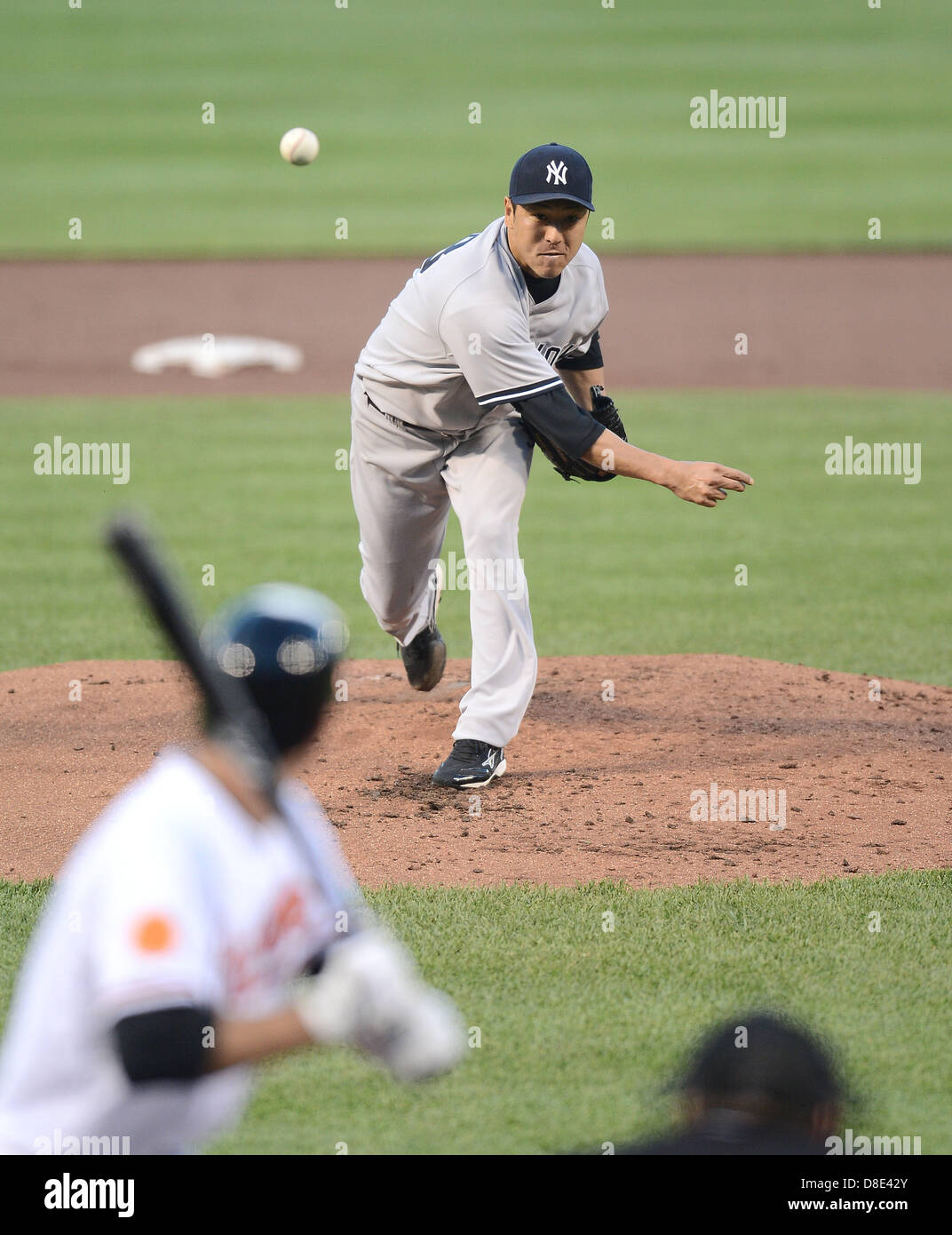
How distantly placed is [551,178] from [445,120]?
29971 mm

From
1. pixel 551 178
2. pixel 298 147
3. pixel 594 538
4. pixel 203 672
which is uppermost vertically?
pixel 298 147

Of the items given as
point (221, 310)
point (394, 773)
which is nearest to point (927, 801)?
point (394, 773)

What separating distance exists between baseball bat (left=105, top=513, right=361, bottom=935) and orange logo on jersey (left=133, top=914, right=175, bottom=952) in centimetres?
29

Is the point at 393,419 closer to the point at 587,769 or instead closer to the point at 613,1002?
the point at 587,769

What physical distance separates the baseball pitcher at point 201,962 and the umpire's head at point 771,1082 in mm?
398

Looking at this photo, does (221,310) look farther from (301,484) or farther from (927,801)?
(927,801)

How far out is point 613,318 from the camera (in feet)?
68.8

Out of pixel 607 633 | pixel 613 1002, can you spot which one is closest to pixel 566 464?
pixel 613 1002

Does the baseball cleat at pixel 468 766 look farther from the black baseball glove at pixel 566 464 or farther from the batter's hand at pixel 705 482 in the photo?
the batter's hand at pixel 705 482

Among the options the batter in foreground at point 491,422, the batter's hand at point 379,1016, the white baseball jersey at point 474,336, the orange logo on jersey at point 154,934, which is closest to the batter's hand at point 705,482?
the batter in foreground at point 491,422

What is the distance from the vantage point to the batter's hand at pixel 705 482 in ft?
17.8

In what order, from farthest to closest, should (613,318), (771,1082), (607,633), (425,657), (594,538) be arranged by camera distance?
(613,318), (594,538), (607,633), (425,657), (771,1082)

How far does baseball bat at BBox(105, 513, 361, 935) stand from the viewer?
2.41 m

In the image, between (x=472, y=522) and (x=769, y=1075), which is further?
(x=472, y=522)
